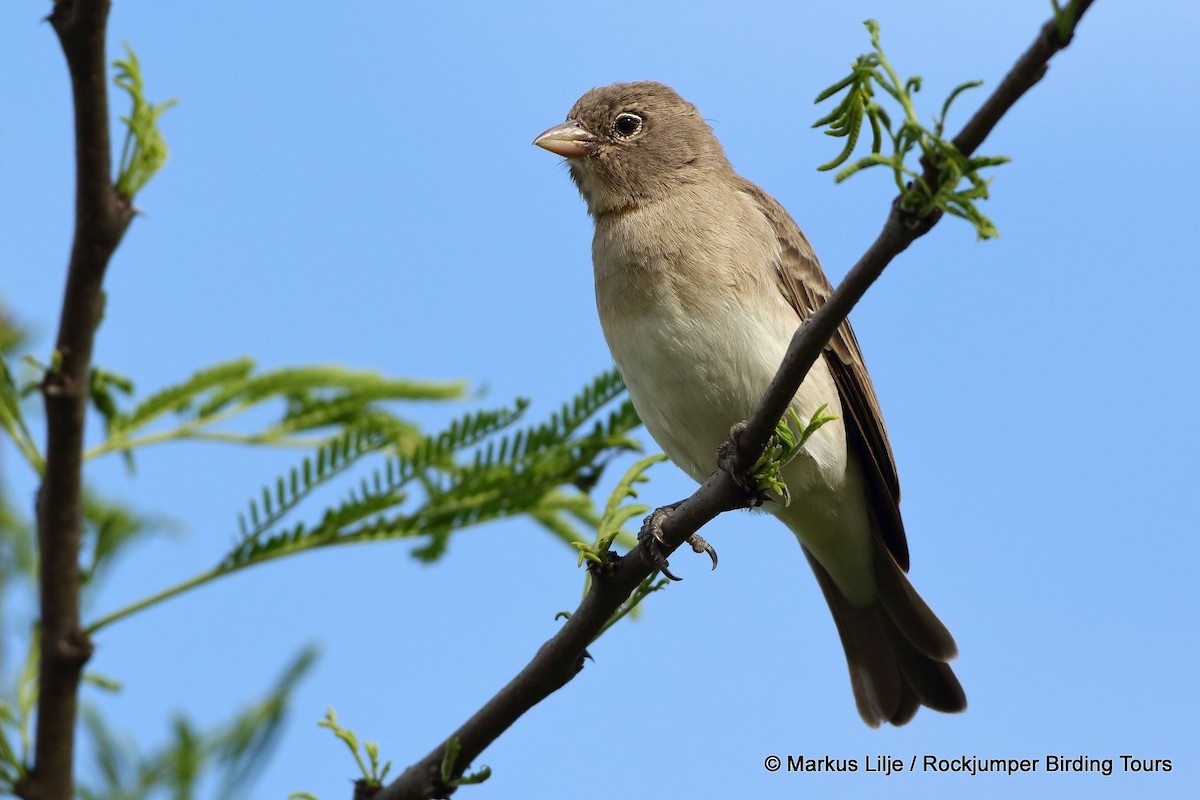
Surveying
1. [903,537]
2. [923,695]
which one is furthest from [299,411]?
[923,695]

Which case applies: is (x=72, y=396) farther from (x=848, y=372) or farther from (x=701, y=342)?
(x=848, y=372)

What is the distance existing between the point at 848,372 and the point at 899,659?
1494 millimetres

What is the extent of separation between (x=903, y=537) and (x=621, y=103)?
7.51 ft

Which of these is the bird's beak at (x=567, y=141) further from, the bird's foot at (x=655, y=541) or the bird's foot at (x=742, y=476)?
the bird's foot at (x=742, y=476)

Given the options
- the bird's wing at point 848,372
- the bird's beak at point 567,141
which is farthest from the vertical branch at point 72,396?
the bird's beak at point 567,141

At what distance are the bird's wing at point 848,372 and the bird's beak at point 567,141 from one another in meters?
0.78

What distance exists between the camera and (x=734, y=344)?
4.43 m

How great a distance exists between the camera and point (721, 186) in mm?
5312

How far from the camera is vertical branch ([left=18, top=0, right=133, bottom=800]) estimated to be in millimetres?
2744

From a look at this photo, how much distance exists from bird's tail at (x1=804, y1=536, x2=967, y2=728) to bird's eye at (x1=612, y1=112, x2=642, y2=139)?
6.67 ft

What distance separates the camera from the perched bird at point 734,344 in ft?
14.8

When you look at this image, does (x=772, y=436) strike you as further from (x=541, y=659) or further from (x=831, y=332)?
(x=541, y=659)

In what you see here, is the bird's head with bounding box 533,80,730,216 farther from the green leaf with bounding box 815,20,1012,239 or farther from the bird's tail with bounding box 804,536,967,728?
the green leaf with bounding box 815,20,1012,239

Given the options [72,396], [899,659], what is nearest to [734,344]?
[899,659]
